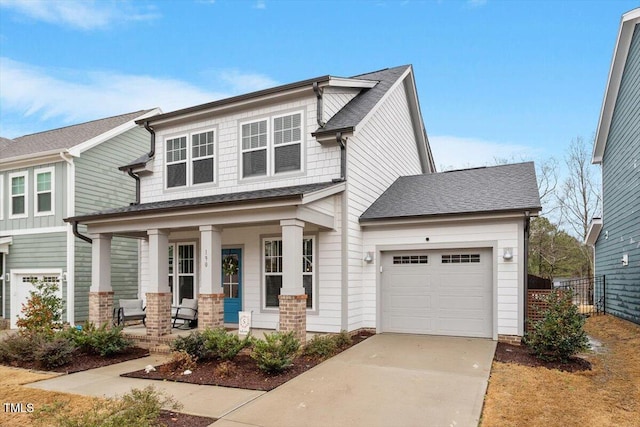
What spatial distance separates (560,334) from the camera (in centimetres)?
786

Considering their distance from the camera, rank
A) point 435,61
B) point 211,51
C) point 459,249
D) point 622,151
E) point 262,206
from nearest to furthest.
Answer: point 262,206 → point 459,249 → point 622,151 → point 211,51 → point 435,61

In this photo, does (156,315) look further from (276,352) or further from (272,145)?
(272,145)

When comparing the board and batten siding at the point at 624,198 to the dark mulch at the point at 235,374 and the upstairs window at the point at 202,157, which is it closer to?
the dark mulch at the point at 235,374

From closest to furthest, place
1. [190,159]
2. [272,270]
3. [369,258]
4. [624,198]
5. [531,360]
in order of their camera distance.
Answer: [531,360] → [369,258] → [272,270] → [190,159] → [624,198]

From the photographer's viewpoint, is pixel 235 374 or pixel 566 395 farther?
pixel 235 374

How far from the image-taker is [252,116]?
11.3m

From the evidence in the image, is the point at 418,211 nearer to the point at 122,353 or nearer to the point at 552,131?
the point at 122,353

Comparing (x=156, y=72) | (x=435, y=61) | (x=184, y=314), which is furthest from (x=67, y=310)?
(x=435, y=61)

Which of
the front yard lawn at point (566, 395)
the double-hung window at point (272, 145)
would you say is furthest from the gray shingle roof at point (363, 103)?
the front yard lawn at point (566, 395)

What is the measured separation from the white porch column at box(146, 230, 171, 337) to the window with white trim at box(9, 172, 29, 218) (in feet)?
25.8

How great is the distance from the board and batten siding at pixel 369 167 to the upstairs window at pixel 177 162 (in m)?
5.01

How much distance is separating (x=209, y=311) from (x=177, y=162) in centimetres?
513

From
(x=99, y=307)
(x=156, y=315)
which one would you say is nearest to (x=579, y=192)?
(x=156, y=315)

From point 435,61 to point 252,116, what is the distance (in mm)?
14270
